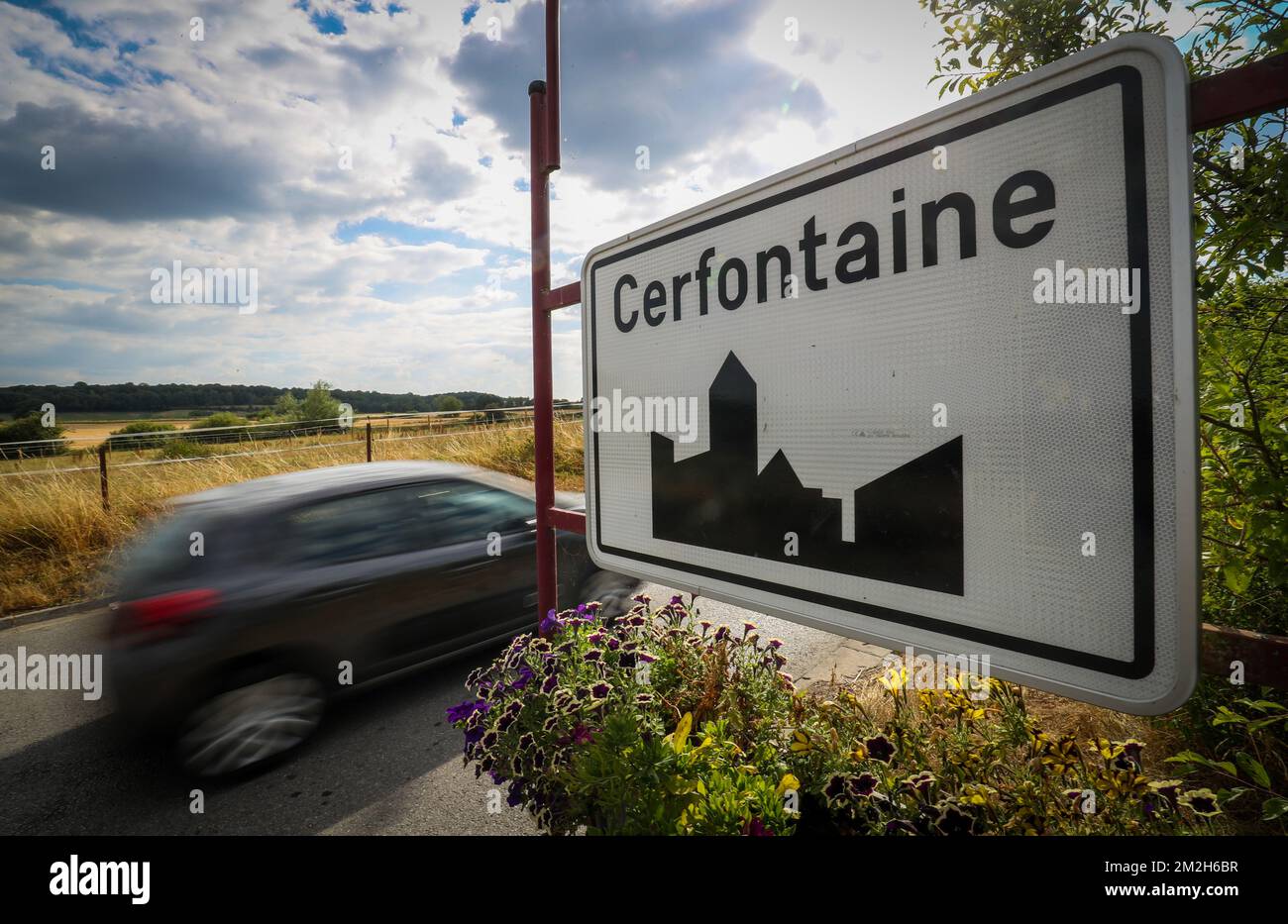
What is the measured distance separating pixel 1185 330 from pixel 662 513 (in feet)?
3.32

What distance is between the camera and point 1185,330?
687 mm

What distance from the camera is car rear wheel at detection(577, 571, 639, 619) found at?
4.59 meters

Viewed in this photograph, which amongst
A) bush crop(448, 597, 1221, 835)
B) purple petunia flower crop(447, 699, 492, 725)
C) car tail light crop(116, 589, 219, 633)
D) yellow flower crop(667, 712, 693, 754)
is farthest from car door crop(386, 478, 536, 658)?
yellow flower crop(667, 712, 693, 754)

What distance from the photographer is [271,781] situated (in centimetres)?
291

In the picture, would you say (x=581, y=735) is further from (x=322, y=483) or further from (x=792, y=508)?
(x=322, y=483)

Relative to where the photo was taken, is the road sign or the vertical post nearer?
the road sign

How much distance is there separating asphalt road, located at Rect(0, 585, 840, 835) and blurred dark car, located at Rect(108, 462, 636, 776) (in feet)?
0.70

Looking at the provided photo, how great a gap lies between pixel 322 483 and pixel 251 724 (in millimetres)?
1438

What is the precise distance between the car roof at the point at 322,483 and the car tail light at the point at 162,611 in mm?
585

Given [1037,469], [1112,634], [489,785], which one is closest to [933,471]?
[1037,469]

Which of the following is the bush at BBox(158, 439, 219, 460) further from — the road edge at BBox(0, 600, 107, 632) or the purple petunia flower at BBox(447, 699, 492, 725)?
the purple petunia flower at BBox(447, 699, 492, 725)

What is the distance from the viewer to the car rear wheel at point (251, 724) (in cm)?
284

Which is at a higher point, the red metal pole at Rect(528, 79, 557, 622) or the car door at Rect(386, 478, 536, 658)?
the red metal pole at Rect(528, 79, 557, 622)
